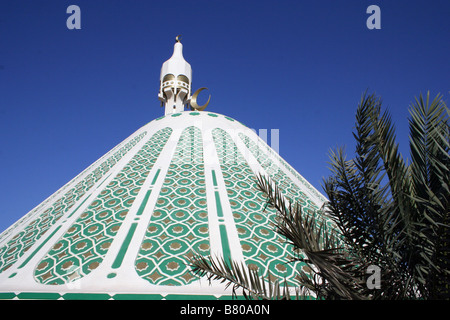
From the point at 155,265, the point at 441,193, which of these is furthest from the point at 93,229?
the point at 441,193

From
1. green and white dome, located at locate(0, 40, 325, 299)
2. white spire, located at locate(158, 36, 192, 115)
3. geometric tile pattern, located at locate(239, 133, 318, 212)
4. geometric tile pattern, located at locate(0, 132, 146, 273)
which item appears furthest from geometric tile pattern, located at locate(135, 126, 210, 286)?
white spire, located at locate(158, 36, 192, 115)

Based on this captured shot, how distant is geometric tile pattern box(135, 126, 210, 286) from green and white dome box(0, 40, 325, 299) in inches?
0.4

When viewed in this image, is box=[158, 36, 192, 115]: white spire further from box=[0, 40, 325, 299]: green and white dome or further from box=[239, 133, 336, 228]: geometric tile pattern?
box=[239, 133, 336, 228]: geometric tile pattern

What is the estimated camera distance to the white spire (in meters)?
10.3

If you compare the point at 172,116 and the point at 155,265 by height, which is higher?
the point at 172,116

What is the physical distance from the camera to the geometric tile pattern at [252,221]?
11.6 ft

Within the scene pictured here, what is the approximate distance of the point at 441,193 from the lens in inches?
73.5

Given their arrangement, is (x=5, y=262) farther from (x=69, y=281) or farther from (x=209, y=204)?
(x=209, y=204)

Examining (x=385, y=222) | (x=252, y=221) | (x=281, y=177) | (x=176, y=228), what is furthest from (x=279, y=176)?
(x=385, y=222)

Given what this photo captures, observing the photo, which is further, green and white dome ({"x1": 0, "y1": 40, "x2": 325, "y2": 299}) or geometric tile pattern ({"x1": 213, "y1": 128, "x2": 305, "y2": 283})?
geometric tile pattern ({"x1": 213, "y1": 128, "x2": 305, "y2": 283})

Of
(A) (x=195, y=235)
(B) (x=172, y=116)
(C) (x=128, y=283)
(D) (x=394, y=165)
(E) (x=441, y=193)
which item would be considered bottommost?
(C) (x=128, y=283)

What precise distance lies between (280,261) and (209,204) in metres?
1.24

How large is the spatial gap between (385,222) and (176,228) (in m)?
2.40

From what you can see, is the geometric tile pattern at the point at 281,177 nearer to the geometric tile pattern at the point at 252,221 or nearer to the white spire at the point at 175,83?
the geometric tile pattern at the point at 252,221
